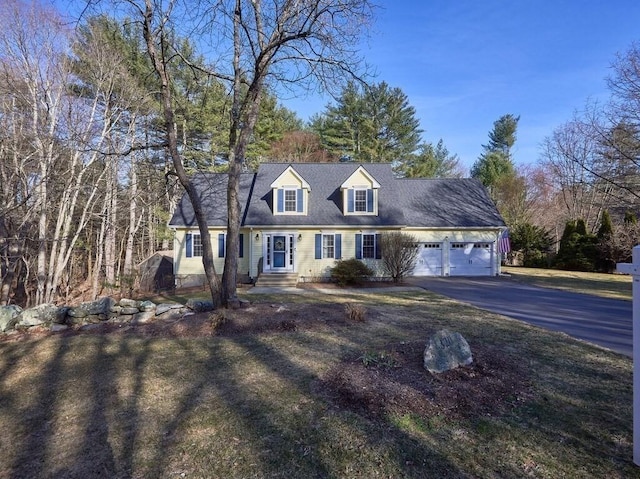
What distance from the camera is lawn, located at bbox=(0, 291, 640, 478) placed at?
2998 millimetres

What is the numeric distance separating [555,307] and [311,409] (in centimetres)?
990

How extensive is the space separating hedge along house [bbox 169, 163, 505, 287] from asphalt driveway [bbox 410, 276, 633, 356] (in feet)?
9.81

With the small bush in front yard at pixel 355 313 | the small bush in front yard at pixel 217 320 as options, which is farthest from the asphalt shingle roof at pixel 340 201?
the small bush in front yard at pixel 217 320

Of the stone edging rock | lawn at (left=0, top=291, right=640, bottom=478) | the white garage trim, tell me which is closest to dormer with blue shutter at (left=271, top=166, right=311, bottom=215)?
the white garage trim

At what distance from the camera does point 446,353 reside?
15.5ft

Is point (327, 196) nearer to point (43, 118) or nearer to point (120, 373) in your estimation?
point (43, 118)

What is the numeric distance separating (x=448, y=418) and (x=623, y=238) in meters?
23.8

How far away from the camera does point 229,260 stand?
9070 mm

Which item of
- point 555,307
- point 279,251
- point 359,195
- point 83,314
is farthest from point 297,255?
point 555,307

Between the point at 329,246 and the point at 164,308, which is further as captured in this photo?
the point at 329,246

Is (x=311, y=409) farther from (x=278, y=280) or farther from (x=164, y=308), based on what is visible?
(x=278, y=280)

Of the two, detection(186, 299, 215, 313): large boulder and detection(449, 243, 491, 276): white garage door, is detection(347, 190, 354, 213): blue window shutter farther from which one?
detection(186, 299, 215, 313): large boulder

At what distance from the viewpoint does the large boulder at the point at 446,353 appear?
4656 millimetres

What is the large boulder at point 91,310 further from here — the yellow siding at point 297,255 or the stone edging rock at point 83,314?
the yellow siding at point 297,255
